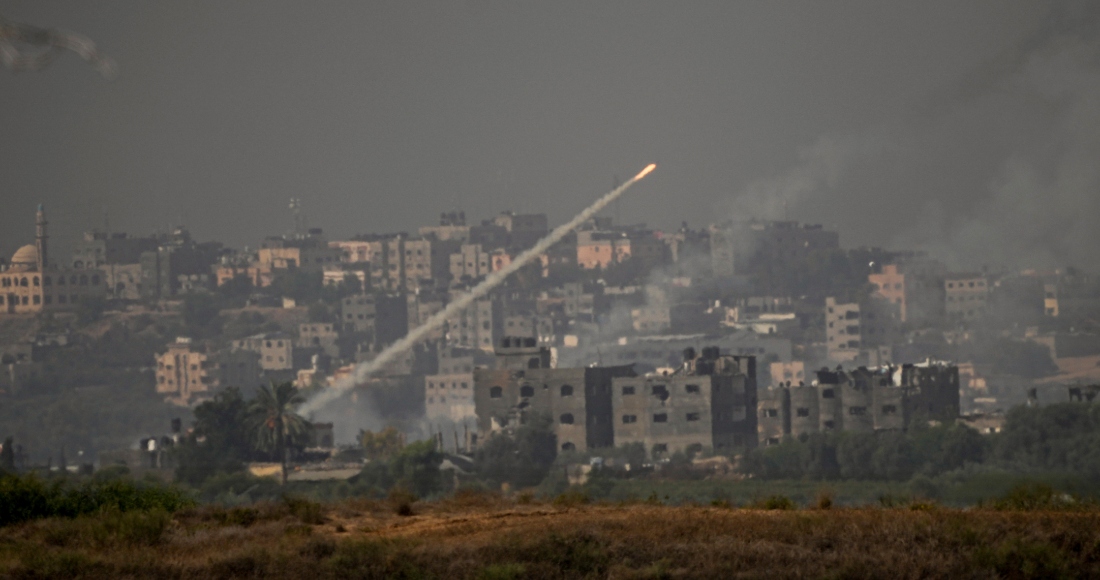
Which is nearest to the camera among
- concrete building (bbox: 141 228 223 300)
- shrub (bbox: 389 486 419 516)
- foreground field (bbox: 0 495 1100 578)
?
foreground field (bbox: 0 495 1100 578)

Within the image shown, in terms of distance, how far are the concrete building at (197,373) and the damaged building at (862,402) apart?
61.4 meters

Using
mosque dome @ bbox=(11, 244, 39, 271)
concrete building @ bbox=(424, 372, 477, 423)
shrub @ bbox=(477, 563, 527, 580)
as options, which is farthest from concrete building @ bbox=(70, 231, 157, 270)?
shrub @ bbox=(477, 563, 527, 580)

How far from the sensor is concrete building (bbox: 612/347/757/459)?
92562 millimetres

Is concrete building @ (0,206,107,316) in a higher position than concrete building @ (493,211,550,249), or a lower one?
lower

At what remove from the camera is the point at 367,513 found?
1057 inches

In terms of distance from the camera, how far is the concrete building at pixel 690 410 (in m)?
92.6

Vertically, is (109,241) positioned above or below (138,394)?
above

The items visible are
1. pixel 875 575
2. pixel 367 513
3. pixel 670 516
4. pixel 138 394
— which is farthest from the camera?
pixel 138 394

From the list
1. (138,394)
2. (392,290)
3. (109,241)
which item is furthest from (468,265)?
(138,394)

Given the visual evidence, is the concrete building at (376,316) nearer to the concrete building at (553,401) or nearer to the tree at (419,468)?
the concrete building at (553,401)

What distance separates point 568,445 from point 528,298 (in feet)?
286

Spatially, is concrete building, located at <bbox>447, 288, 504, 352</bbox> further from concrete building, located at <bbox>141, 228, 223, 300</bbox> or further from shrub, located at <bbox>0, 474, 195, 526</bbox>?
shrub, located at <bbox>0, 474, 195, 526</bbox>

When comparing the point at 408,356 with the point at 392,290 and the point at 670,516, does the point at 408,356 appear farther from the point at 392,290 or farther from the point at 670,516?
the point at 670,516

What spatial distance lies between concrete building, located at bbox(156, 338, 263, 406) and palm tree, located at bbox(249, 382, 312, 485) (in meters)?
58.3
